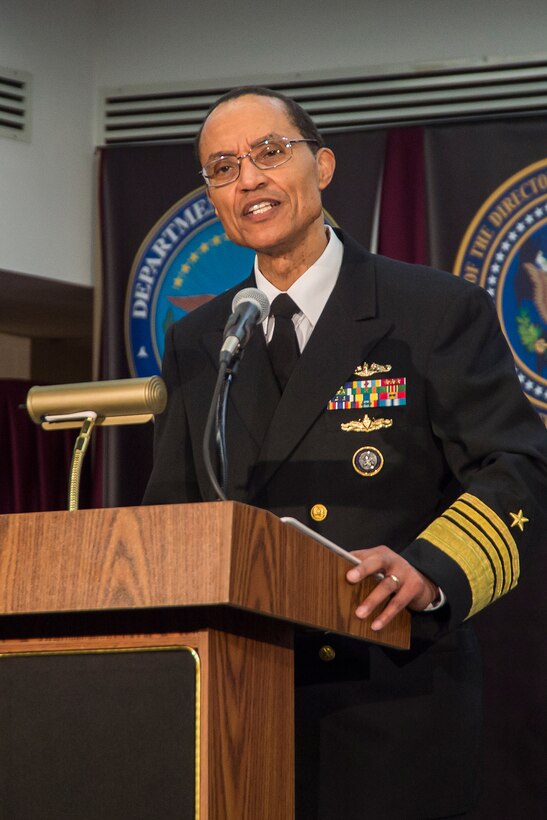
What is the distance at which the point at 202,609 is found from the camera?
52.2 inches

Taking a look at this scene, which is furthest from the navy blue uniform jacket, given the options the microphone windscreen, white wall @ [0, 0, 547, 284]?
white wall @ [0, 0, 547, 284]

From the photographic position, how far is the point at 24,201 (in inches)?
182

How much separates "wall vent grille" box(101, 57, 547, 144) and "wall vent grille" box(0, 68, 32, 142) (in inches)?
12.9

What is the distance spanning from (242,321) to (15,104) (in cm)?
325

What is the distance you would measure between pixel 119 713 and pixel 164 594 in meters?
0.19

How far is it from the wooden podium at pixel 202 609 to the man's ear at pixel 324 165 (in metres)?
1.03

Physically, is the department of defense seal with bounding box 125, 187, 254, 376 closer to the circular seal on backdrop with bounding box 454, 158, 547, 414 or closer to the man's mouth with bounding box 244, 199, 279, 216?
the circular seal on backdrop with bounding box 454, 158, 547, 414

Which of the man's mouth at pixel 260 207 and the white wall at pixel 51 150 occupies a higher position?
the white wall at pixel 51 150

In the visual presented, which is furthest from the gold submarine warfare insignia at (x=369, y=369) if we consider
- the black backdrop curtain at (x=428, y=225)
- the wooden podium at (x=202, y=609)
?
the black backdrop curtain at (x=428, y=225)

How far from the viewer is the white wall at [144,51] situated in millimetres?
4480

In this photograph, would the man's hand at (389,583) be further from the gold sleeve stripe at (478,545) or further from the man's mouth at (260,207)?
the man's mouth at (260,207)

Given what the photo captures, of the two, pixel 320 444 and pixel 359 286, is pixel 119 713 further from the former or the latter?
pixel 359 286

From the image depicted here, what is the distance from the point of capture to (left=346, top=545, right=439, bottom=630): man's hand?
1451 millimetres

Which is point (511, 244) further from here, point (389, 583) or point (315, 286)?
point (389, 583)
